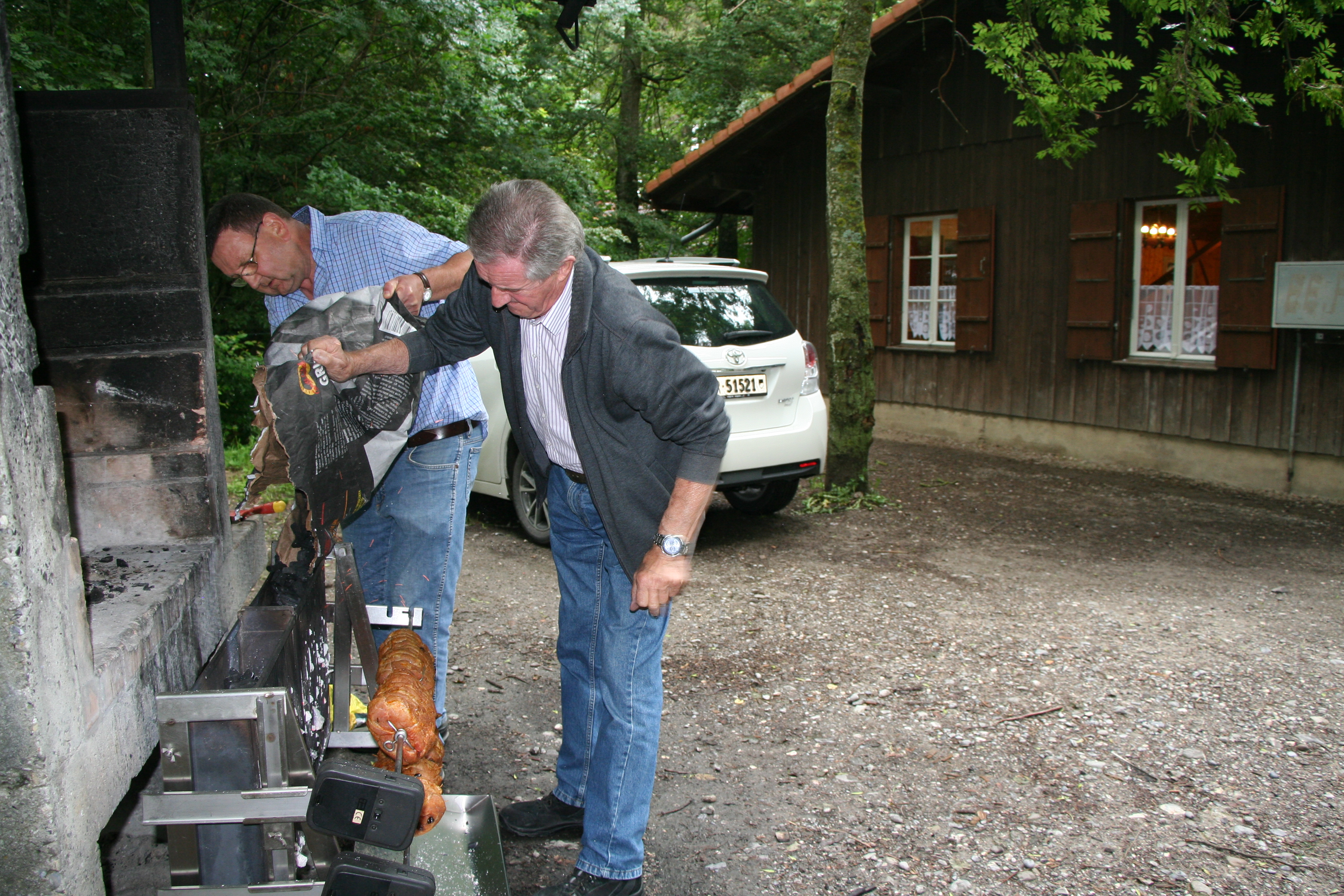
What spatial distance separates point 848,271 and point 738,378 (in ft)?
6.72

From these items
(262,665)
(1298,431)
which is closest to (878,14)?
(1298,431)

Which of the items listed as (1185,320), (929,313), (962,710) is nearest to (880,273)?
(929,313)

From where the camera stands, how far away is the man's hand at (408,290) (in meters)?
2.84

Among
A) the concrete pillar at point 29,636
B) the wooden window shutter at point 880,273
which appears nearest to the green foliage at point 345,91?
the wooden window shutter at point 880,273

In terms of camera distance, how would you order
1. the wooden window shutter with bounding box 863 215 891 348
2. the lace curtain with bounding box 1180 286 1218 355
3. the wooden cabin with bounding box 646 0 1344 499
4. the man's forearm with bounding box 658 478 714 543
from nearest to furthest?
the man's forearm with bounding box 658 478 714 543 → the wooden cabin with bounding box 646 0 1344 499 → the lace curtain with bounding box 1180 286 1218 355 → the wooden window shutter with bounding box 863 215 891 348

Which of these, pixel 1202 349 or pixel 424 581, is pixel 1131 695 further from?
pixel 1202 349

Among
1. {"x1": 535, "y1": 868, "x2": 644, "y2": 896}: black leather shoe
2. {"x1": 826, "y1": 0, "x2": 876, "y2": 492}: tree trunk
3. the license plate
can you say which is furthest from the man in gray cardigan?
{"x1": 826, "y1": 0, "x2": 876, "y2": 492}: tree trunk

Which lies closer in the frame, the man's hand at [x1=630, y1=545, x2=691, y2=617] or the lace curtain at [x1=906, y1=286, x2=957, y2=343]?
the man's hand at [x1=630, y1=545, x2=691, y2=617]

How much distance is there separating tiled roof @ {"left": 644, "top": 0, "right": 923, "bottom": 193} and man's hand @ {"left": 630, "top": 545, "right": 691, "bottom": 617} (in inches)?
349

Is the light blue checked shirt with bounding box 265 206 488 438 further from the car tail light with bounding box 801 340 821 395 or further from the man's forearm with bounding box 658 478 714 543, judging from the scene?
the car tail light with bounding box 801 340 821 395

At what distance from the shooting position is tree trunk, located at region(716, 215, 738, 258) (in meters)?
17.9

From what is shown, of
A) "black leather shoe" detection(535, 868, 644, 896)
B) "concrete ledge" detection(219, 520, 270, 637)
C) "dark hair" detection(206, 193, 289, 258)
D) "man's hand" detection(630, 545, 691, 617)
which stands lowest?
"black leather shoe" detection(535, 868, 644, 896)

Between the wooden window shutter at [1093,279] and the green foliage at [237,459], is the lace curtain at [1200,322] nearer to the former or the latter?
the wooden window shutter at [1093,279]

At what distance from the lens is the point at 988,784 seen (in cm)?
331
